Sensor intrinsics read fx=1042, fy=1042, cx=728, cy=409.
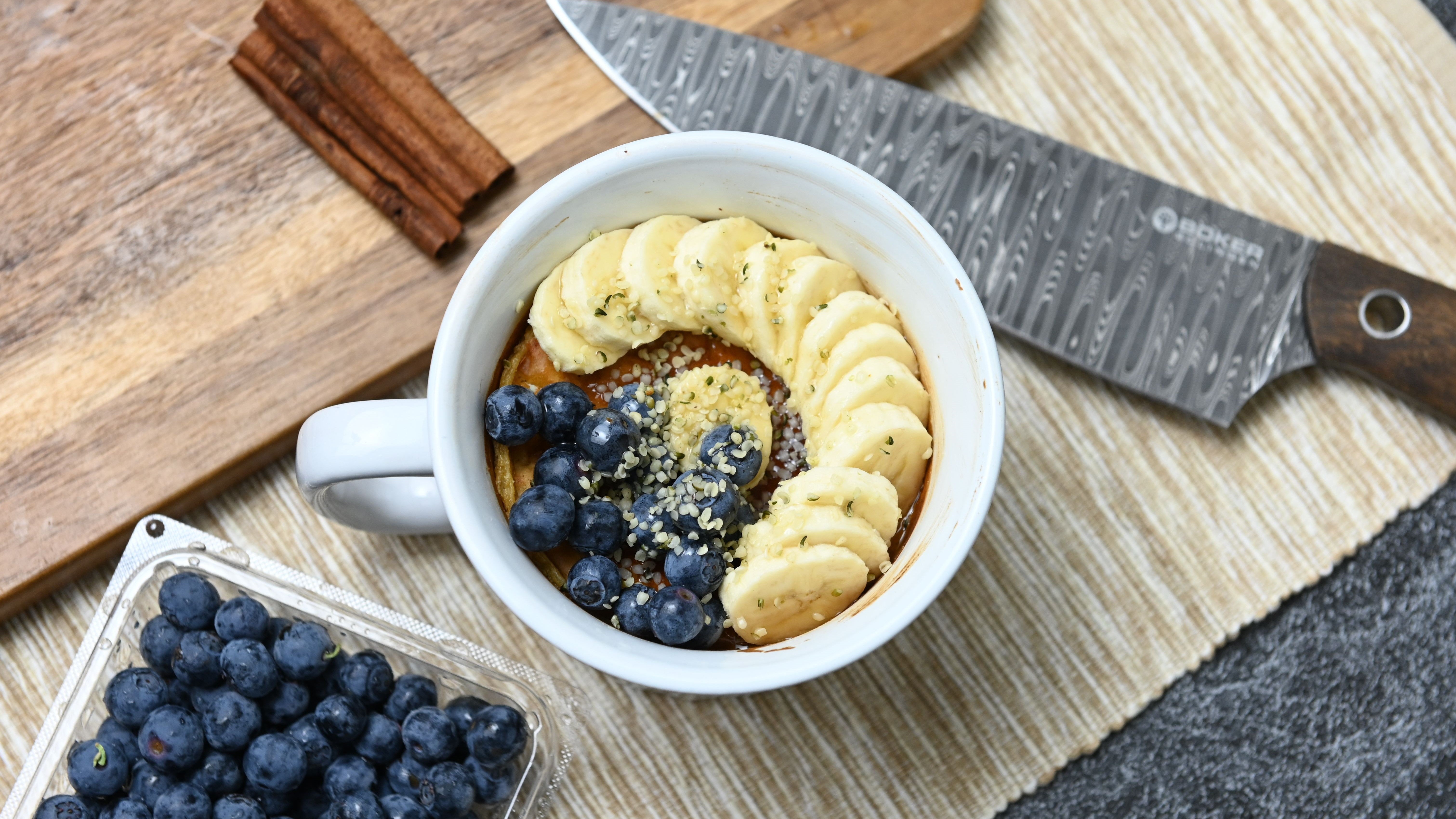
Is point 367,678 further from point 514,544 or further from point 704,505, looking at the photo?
point 704,505

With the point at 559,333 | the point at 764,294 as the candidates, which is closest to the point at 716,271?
the point at 764,294

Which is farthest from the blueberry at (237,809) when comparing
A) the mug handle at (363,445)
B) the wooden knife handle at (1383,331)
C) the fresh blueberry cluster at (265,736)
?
the wooden knife handle at (1383,331)

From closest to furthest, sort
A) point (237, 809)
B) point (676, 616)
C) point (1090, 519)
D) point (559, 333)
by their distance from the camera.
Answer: point (676, 616)
point (559, 333)
point (237, 809)
point (1090, 519)

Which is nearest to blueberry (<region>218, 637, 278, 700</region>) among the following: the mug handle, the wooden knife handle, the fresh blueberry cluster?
the fresh blueberry cluster

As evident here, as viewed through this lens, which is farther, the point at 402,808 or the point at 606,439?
the point at 402,808

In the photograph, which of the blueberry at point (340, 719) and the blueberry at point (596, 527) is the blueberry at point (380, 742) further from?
the blueberry at point (596, 527)
